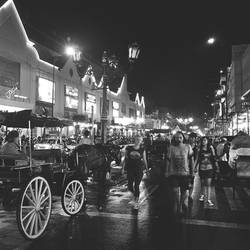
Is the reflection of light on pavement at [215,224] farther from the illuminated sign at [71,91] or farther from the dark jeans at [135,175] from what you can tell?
the illuminated sign at [71,91]

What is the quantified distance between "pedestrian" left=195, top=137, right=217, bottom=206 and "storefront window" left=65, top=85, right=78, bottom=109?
26.8m

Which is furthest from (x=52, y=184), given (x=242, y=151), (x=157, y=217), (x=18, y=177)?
(x=242, y=151)

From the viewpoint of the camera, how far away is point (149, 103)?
87250 mm

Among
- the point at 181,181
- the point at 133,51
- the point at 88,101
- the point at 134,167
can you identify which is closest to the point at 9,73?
the point at 133,51

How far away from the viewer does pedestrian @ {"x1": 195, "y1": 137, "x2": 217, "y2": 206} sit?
8227 mm

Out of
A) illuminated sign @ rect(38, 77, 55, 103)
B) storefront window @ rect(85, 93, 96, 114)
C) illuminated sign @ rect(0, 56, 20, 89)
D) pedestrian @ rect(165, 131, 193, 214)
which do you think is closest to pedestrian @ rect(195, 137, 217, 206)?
pedestrian @ rect(165, 131, 193, 214)

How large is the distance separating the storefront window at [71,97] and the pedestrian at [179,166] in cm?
2743

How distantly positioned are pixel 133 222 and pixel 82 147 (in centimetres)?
269

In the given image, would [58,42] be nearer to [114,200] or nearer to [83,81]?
[83,81]

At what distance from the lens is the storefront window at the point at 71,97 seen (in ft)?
112

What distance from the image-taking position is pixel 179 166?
742 cm

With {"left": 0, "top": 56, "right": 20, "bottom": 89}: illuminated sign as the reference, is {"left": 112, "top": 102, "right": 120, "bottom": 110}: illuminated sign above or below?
above

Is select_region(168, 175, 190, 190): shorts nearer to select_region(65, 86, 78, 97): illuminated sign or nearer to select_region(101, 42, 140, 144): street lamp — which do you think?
select_region(101, 42, 140, 144): street lamp

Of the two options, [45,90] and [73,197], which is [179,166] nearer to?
[73,197]
